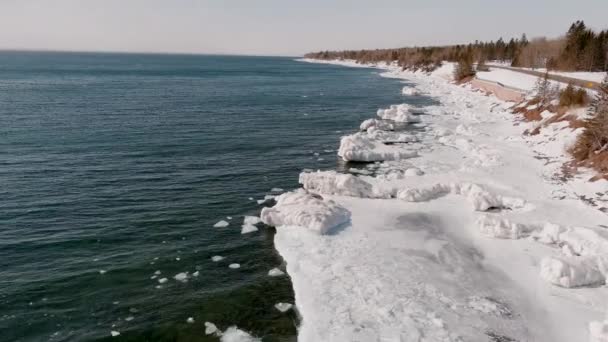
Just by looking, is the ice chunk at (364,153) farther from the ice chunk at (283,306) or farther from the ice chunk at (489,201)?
the ice chunk at (283,306)

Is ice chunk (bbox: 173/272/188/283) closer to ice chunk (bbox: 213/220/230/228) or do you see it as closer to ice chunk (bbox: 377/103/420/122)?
ice chunk (bbox: 213/220/230/228)

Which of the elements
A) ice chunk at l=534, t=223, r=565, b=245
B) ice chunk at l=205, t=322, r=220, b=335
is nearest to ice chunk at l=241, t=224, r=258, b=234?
ice chunk at l=205, t=322, r=220, b=335

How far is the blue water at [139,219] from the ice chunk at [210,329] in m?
0.24

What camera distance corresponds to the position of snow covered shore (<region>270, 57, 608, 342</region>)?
15.6 m

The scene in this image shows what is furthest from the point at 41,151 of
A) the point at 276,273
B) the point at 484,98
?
the point at 484,98

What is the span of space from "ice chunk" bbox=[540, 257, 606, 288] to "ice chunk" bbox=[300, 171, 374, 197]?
12.3 metres

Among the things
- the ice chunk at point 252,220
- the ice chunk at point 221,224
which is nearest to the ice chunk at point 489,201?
the ice chunk at point 252,220

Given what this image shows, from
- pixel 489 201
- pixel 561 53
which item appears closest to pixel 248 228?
pixel 489 201

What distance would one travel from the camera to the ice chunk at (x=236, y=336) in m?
15.0

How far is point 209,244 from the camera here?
22.3 m

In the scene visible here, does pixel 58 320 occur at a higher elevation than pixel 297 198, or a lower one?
lower

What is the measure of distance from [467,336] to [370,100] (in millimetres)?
70785

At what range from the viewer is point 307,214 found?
23.7 m

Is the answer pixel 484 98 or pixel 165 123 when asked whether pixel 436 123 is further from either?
pixel 165 123
